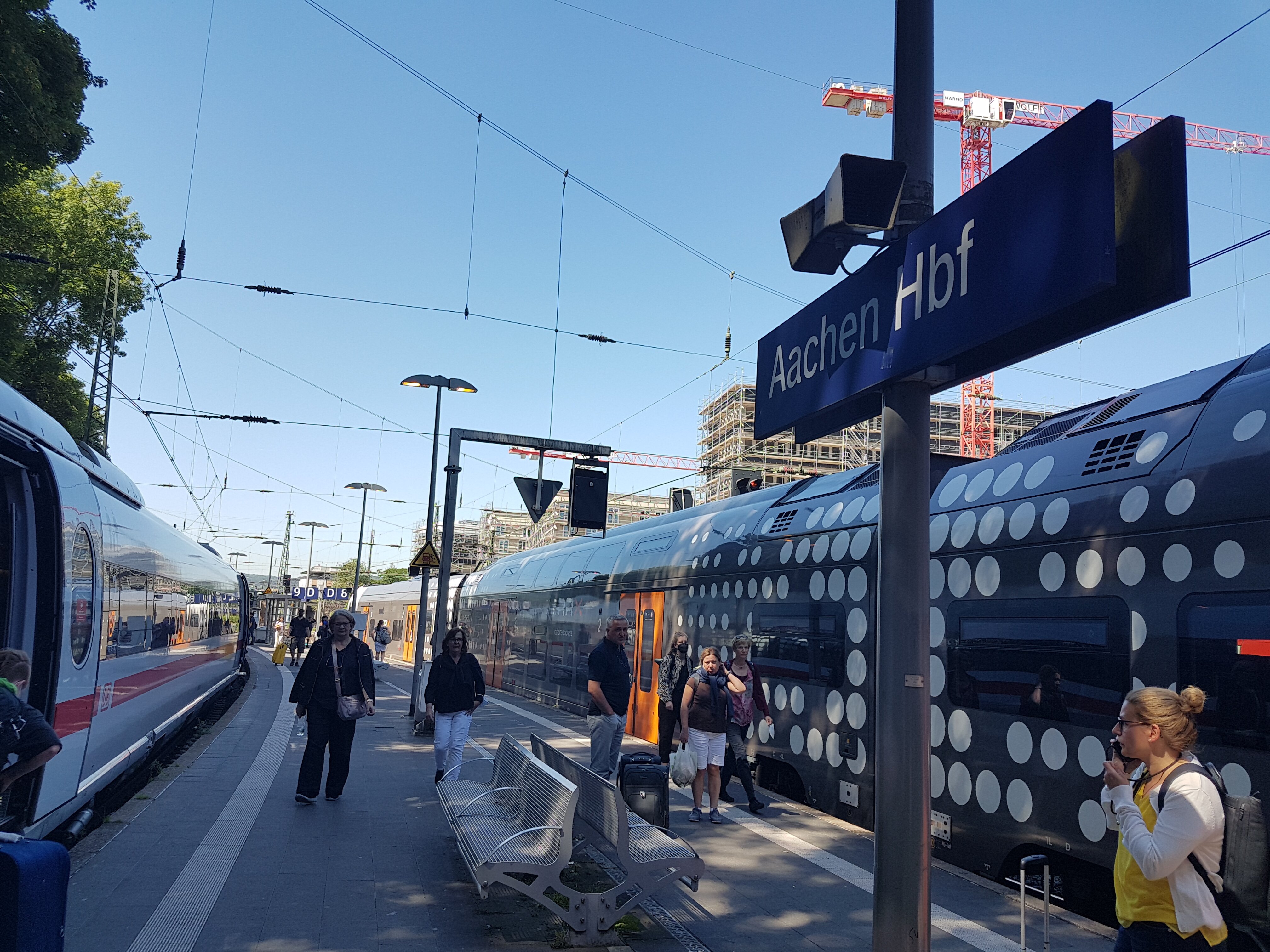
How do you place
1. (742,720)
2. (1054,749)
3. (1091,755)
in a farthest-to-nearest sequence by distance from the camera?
1. (742,720)
2. (1054,749)
3. (1091,755)

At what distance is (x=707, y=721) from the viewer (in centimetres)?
877

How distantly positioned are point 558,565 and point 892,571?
16.4 metres

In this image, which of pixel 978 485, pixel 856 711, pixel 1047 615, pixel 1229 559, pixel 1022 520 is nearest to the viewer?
pixel 1229 559

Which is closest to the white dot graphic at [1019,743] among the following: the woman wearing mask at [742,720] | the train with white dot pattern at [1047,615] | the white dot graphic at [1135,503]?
the train with white dot pattern at [1047,615]

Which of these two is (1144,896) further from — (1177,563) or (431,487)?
(431,487)

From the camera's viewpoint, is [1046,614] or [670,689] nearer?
[1046,614]

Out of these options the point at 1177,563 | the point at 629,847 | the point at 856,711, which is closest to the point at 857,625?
the point at 856,711

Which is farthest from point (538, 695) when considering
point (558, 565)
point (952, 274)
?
point (952, 274)

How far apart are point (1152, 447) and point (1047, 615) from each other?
1.20 metres

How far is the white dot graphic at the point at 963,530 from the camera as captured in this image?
23.2 ft

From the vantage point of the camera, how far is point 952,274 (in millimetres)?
3219

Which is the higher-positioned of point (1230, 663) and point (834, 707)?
point (1230, 663)

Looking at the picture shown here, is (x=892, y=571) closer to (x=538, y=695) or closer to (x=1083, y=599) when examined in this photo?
(x=1083, y=599)

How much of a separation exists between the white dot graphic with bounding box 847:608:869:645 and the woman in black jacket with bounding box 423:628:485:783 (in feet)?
11.3
